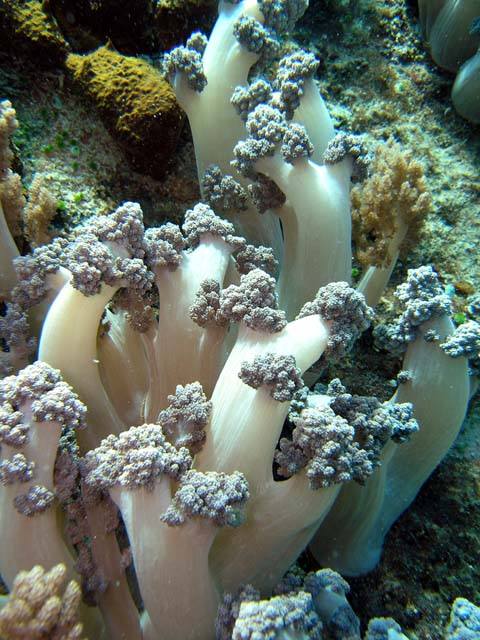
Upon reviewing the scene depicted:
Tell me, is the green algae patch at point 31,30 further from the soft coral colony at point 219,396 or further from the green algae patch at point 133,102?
the soft coral colony at point 219,396

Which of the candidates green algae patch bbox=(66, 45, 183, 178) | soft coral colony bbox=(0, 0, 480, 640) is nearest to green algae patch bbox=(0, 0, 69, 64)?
green algae patch bbox=(66, 45, 183, 178)

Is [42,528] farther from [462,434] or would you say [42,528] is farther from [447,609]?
[462,434]

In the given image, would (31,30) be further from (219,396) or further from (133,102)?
(219,396)

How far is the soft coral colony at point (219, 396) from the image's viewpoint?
2.05 metres

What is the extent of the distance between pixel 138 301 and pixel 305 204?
1.27 meters

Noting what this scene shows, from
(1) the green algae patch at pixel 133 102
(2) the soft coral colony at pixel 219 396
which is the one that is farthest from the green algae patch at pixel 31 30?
(2) the soft coral colony at pixel 219 396

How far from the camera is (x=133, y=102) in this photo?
328cm

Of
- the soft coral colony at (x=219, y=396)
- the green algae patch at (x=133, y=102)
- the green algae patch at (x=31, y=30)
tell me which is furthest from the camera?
the green algae patch at (x=31, y=30)

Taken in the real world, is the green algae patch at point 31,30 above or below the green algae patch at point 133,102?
above

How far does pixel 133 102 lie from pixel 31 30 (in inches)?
40.7

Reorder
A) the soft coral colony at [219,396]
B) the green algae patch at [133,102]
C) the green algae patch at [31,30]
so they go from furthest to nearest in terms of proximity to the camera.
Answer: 1. the green algae patch at [31,30]
2. the green algae patch at [133,102]
3. the soft coral colony at [219,396]

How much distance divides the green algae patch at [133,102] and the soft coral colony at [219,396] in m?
0.21

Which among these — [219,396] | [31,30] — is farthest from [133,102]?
[219,396]

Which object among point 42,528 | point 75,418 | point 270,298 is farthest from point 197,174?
point 42,528
